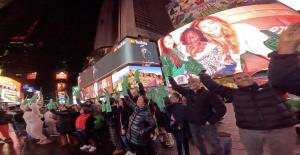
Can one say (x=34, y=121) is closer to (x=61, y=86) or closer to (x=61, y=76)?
(x=61, y=86)

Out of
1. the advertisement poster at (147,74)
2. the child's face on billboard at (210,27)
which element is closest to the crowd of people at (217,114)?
the child's face on billboard at (210,27)

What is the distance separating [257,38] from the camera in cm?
1619

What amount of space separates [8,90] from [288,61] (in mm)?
22874

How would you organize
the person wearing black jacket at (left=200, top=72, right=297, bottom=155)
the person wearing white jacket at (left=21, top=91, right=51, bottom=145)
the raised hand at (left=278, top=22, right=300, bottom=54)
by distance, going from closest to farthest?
1. the raised hand at (left=278, top=22, right=300, bottom=54)
2. the person wearing black jacket at (left=200, top=72, right=297, bottom=155)
3. the person wearing white jacket at (left=21, top=91, right=51, bottom=145)

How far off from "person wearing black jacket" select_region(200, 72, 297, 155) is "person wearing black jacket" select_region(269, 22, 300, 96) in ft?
2.77

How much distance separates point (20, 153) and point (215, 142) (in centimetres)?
744

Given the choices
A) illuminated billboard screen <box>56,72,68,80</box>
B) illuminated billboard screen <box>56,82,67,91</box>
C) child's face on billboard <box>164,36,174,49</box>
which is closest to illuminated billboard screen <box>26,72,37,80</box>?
illuminated billboard screen <box>56,72,68,80</box>

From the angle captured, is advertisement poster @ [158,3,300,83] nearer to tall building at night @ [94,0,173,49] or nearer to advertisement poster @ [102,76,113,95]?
tall building at night @ [94,0,173,49]

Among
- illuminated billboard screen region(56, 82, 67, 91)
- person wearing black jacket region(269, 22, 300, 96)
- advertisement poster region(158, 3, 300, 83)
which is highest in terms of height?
illuminated billboard screen region(56, 82, 67, 91)

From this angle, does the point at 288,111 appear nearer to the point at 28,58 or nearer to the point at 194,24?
the point at 194,24

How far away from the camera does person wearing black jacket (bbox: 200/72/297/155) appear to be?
10.3 ft

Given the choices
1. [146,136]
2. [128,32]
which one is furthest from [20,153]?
[128,32]

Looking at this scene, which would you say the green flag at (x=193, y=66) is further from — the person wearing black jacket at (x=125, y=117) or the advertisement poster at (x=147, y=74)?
the advertisement poster at (x=147, y=74)

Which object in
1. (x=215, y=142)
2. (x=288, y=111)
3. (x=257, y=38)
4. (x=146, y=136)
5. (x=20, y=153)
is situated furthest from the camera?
(x=257, y=38)
